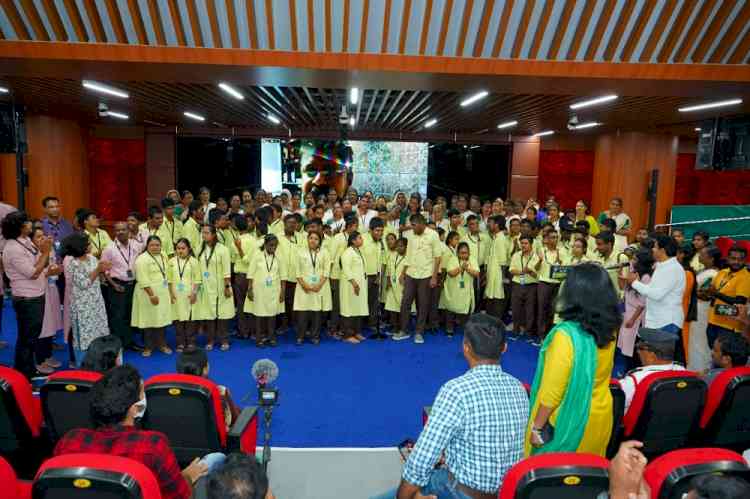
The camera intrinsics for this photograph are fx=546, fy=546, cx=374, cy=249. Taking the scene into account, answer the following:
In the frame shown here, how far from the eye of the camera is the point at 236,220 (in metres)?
6.92

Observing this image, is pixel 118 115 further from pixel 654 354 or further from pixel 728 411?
pixel 728 411

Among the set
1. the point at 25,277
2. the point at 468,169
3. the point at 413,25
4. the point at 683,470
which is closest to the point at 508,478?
the point at 683,470

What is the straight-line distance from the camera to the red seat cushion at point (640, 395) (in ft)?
10.1

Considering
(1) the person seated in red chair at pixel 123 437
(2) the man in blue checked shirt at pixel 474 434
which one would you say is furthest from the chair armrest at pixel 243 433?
(2) the man in blue checked shirt at pixel 474 434

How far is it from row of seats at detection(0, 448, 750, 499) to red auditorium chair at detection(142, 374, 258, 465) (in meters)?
0.98

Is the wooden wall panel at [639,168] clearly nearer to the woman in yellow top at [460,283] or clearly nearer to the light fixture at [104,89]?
the woman in yellow top at [460,283]

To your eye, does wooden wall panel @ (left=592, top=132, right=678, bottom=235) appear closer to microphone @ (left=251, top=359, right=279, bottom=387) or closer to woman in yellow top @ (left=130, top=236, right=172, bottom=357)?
Result: woman in yellow top @ (left=130, top=236, right=172, bottom=357)

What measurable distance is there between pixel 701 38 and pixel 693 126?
28.6ft

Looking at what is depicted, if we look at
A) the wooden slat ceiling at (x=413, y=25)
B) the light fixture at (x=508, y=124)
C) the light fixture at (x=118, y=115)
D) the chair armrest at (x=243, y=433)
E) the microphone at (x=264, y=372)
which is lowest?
the chair armrest at (x=243, y=433)

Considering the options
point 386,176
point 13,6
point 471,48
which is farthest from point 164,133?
point 471,48

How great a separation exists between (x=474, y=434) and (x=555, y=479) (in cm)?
31

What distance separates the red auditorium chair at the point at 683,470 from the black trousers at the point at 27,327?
5324 mm

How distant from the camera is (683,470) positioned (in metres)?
2.04

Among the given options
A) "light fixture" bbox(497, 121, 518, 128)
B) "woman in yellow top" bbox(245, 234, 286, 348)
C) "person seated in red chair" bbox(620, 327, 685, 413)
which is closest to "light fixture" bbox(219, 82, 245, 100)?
"woman in yellow top" bbox(245, 234, 286, 348)
